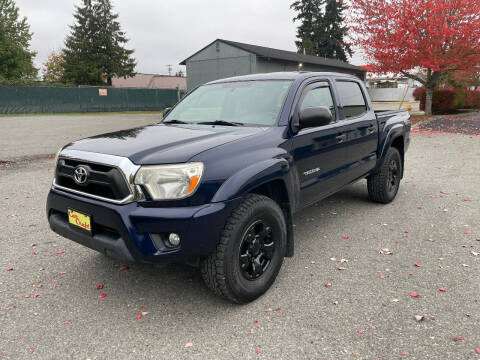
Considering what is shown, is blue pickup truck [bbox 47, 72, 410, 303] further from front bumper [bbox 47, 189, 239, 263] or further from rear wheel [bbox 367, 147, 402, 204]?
rear wheel [bbox 367, 147, 402, 204]

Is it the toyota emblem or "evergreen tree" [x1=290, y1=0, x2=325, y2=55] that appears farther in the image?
"evergreen tree" [x1=290, y1=0, x2=325, y2=55]

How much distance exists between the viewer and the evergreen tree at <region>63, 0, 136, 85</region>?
49031 mm

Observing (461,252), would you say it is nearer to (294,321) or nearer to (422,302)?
(422,302)

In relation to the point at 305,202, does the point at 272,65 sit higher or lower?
higher

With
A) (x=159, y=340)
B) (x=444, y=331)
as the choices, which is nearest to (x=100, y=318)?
(x=159, y=340)

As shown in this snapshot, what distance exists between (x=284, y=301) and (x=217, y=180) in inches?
44.9

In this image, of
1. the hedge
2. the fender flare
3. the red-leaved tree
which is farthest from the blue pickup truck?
the hedge

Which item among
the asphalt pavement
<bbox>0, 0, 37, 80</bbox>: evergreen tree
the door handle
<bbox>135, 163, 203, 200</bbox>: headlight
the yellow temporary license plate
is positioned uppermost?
<bbox>0, 0, 37, 80</bbox>: evergreen tree

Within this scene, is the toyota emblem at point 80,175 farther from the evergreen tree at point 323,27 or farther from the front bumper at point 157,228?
the evergreen tree at point 323,27

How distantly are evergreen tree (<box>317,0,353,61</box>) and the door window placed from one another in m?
57.3

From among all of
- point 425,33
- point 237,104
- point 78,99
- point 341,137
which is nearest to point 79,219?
→ point 237,104

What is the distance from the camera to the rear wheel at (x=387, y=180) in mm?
5191

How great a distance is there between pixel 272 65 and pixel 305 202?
28.4 m

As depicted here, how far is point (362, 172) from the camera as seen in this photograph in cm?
471
